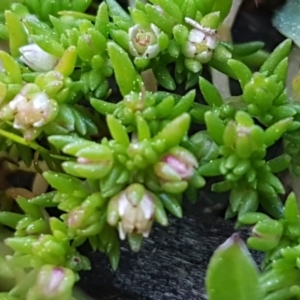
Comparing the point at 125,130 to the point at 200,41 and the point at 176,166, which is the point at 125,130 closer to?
the point at 176,166

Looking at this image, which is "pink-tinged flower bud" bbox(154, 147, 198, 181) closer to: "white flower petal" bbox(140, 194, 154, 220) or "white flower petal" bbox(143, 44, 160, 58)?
"white flower petal" bbox(140, 194, 154, 220)

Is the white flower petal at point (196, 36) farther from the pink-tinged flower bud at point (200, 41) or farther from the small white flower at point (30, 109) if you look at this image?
the small white flower at point (30, 109)

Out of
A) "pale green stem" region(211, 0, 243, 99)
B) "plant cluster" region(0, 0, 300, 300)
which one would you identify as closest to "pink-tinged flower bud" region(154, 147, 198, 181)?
"plant cluster" region(0, 0, 300, 300)

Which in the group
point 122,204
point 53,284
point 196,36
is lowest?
point 53,284

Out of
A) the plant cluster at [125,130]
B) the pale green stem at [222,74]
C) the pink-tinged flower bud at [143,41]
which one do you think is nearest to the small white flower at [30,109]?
the plant cluster at [125,130]

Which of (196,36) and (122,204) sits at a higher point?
(196,36)

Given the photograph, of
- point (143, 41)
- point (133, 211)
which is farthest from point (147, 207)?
point (143, 41)

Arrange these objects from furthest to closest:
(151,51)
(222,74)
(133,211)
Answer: (222,74) → (151,51) → (133,211)

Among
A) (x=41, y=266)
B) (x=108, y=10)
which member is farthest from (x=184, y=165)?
(x=108, y=10)
